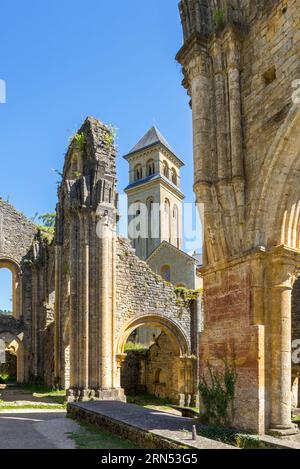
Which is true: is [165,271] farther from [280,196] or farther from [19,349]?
[280,196]

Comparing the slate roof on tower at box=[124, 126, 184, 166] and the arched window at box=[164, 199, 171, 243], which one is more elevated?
the slate roof on tower at box=[124, 126, 184, 166]

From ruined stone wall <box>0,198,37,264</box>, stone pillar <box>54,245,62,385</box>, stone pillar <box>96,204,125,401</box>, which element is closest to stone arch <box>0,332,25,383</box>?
ruined stone wall <box>0,198,37,264</box>

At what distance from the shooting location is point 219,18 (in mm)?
8438

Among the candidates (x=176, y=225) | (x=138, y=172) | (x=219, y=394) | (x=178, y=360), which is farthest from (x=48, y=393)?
(x=138, y=172)

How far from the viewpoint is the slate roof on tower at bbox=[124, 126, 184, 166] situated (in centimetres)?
5025

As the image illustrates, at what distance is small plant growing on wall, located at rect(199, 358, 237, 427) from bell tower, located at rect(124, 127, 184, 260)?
3907cm

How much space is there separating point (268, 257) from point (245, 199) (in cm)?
111

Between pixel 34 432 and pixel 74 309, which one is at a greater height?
pixel 74 309

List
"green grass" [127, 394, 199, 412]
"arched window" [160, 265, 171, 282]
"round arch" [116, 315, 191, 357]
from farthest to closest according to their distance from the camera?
"arched window" [160, 265, 171, 282]
"round arch" [116, 315, 191, 357]
"green grass" [127, 394, 199, 412]

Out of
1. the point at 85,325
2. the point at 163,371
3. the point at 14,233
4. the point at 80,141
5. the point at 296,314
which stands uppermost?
the point at 80,141

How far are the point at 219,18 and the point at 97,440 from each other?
24.3ft

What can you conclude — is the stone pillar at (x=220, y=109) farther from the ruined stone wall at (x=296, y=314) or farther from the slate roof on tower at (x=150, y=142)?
the slate roof on tower at (x=150, y=142)

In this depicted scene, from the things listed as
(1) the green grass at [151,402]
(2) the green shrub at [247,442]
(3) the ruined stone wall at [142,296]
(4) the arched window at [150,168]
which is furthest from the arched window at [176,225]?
(2) the green shrub at [247,442]

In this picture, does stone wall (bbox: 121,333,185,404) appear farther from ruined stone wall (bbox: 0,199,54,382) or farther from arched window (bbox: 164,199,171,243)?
arched window (bbox: 164,199,171,243)
